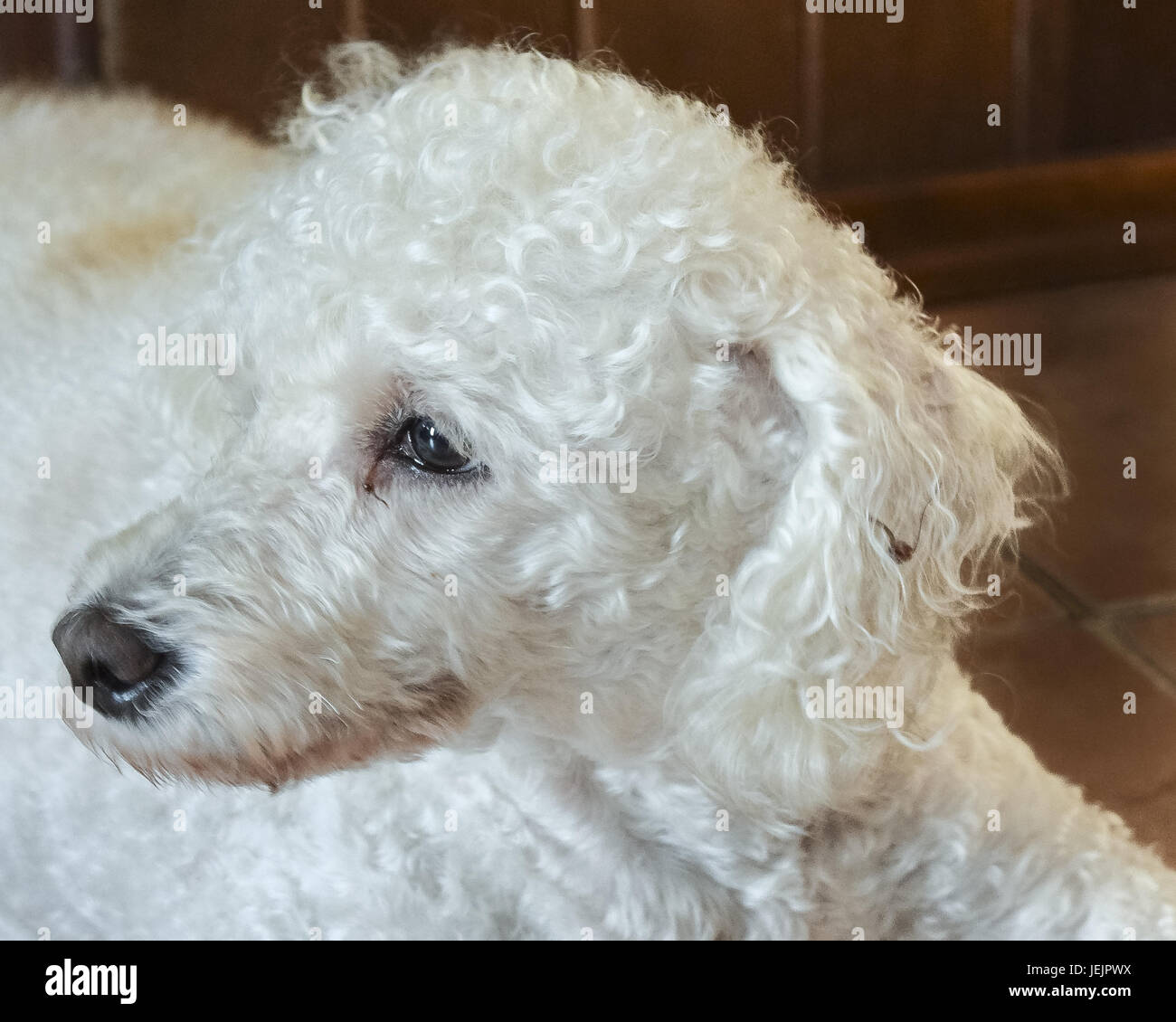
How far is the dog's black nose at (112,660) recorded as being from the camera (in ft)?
2.60

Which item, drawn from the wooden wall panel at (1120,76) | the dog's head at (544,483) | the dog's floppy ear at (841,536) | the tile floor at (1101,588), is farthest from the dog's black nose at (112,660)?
the wooden wall panel at (1120,76)

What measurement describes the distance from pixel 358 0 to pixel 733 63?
66cm

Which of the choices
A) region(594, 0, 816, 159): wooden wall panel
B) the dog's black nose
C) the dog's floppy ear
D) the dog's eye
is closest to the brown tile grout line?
the dog's floppy ear

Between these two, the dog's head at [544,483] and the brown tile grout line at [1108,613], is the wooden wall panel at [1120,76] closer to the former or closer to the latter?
the brown tile grout line at [1108,613]

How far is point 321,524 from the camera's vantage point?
2.80 feet

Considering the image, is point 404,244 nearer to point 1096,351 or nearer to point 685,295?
point 685,295

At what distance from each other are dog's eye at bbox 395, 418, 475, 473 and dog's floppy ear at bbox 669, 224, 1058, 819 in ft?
0.60

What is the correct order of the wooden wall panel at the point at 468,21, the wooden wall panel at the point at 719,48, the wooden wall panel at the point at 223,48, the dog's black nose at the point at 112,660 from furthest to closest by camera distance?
1. the wooden wall panel at the point at 719,48
2. the wooden wall panel at the point at 468,21
3. the wooden wall panel at the point at 223,48
4. the dog's black nose at the point at 112,660

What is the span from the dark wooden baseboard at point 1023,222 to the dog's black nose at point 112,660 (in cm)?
178

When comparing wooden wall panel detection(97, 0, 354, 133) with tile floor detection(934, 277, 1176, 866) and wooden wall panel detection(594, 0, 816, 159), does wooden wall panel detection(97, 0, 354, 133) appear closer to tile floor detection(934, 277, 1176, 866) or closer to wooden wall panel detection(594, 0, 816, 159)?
wooden wall panel detection(594, 0, 816, 159)

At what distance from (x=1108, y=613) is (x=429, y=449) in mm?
1086

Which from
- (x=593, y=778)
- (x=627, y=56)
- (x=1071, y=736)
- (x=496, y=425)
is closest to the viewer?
(x=496, y=425)

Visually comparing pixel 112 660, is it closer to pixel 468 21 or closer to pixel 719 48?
pixel 468 21

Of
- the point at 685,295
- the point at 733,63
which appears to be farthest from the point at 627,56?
the point at 685,295
